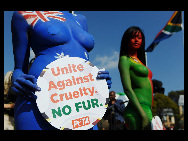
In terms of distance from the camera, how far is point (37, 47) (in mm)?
1925

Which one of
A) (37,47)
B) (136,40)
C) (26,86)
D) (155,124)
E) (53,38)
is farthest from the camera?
(136,40)

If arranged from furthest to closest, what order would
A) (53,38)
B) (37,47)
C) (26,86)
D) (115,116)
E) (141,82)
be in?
(115,116) < (141,82) < (37,47) < (53,38) < (26,86)

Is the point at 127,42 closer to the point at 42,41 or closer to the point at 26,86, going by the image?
the point at 42,41

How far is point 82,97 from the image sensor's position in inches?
68.0

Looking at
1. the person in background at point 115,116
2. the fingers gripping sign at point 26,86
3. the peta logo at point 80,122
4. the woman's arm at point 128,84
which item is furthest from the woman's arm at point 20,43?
the person in background at point 115,116

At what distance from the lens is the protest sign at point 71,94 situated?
5.37 feet

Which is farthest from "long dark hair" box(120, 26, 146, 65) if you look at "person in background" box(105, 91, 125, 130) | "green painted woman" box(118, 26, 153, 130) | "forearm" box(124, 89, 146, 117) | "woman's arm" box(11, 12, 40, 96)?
"woman's arm" box(11, 12, 40, 96)

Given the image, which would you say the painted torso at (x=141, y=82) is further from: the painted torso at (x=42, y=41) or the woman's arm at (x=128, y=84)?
the painted torso at (x=42, y=41)

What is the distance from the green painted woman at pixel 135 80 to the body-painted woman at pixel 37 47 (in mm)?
765

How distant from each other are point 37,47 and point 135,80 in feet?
3.89

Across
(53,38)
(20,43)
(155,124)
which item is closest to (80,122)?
(53,38)

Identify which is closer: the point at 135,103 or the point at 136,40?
the point at 135,103

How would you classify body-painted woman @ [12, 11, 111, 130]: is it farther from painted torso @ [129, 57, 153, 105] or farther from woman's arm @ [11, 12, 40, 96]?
painted torso @ [129, 57, 153, 105]

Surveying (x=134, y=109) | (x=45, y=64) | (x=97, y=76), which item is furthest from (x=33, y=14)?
(x=134, y=109)
